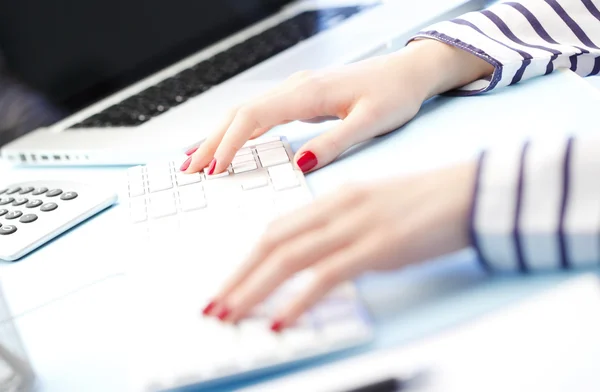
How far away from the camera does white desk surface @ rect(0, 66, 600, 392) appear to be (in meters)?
0.33

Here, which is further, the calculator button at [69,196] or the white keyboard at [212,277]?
the calculator button at [69,196]

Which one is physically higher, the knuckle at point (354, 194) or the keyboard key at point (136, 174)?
the keyboard key at point (136, 174)

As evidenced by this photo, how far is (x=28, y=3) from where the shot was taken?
2.18 ft

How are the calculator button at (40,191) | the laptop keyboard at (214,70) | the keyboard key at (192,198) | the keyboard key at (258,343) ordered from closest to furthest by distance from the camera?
the keyboard key at (258,343) < the keyboard key at (192,198) < the calculator button at (40,191) < the laptop keyboard at (214,70)

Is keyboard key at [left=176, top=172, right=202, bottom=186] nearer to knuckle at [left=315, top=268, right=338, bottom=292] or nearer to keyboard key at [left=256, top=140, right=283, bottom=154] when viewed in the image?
keyboard key at [left=256, top=140, right=283, bottom=154]

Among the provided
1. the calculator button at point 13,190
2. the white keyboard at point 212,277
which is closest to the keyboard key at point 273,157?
the white keyboard at point 212,277

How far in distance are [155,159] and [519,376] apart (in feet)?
1.38

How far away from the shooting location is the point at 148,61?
2.61ft

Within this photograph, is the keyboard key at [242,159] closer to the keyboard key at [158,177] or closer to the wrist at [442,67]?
the keyboard key at [158,177]

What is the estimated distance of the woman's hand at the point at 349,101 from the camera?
20.1 inches

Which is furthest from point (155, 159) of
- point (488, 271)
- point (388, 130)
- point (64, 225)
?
point (488, 271)

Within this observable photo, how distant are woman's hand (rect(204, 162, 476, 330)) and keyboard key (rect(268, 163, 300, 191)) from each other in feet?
0.32

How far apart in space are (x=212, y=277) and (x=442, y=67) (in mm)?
302

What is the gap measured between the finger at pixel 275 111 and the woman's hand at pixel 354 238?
168mm
